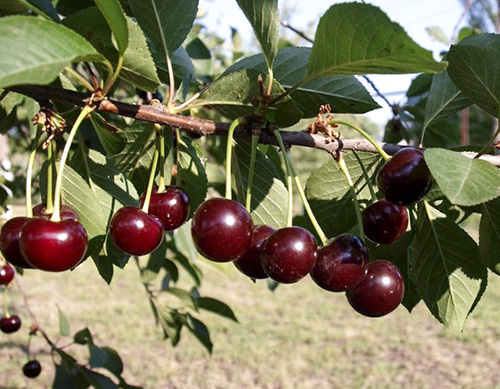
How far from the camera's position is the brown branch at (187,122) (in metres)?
0.99

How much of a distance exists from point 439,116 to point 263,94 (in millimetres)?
552

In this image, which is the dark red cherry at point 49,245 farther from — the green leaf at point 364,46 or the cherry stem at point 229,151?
the green leaf at point 364,46

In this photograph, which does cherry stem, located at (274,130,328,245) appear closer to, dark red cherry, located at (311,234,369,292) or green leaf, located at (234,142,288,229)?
dark red cherry, located at (311,234,369,292)

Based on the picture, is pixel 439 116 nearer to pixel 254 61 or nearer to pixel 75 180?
pixel 254 61

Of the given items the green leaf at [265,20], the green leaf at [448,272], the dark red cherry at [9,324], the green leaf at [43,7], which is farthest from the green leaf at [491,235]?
the dark red cherry at [9,324]

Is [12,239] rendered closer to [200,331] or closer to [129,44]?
[129,44]

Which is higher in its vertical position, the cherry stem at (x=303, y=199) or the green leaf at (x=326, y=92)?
the green leaf at (x=326, y=92)

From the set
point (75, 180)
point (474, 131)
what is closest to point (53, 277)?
point (75, 180)

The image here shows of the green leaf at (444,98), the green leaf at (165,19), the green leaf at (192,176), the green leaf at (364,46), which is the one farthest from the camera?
the green leaf at (444,98)

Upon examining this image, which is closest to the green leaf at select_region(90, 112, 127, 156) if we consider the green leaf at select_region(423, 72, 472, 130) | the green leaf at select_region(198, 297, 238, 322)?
the green leaf at select_region(423, 72, 472, 130)

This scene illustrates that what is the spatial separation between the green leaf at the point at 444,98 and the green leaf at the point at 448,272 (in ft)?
1.09

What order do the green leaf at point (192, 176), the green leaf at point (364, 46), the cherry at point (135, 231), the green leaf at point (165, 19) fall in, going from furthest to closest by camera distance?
the green leaf at point (192, 176) → the green leaf at point (165, 19) → the cherry at point (135, 231) → the green leaf at point (364, 46)

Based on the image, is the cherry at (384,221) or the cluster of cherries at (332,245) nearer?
the cluster of cherries at (332,245)

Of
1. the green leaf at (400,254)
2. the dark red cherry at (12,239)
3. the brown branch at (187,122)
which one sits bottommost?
the dark red cherry at (12,239)
